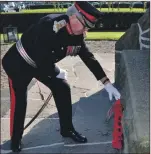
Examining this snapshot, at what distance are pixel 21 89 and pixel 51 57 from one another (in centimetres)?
55

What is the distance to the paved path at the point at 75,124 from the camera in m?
4.26

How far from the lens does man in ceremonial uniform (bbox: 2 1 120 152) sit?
12.1 feet

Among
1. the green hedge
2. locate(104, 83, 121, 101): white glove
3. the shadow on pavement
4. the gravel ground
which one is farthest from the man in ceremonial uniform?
the green hedge

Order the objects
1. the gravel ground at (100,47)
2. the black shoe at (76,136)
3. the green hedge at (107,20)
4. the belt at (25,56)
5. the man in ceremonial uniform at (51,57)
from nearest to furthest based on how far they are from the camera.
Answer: the man in ceremonial uniform at (51,57) < the belt at (25,56) < the black shoe at (76,136) < the gravel ground at (100,47) < the green hedge at (107,20)

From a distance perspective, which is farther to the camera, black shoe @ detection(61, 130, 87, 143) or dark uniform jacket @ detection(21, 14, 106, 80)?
black shoe @ detection(61, 130, 87, 143)

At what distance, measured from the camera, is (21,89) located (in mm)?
4047

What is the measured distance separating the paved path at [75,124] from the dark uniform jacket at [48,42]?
92cm

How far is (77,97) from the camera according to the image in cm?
614

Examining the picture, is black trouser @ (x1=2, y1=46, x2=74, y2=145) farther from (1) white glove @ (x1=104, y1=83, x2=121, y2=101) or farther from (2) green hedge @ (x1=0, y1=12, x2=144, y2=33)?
(2) green hedge @ (x1=0, y1=12, x2=144, y2=33)

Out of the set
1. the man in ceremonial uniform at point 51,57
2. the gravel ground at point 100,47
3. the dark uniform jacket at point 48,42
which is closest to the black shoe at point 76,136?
the man in ceremonial uniform at point 51,57

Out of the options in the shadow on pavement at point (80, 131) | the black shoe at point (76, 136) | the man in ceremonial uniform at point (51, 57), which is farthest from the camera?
the black shoe at point (76, 136)

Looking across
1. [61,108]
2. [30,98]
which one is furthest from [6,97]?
[61,108]

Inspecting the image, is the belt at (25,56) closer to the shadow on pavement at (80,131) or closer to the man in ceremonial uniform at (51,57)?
the man in ceremonial uniform at (51,57)

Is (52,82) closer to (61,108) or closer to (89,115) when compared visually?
(61,108)
